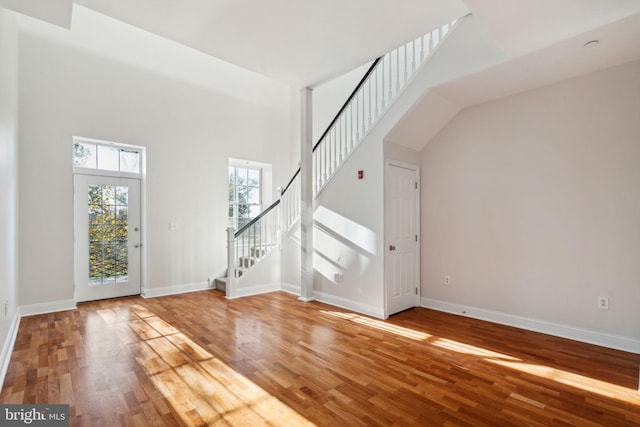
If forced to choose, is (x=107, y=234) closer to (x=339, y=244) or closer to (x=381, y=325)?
(x=339, y=244)

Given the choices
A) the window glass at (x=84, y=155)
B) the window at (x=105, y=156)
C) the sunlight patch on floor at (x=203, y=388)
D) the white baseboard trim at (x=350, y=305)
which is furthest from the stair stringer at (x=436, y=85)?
the window glass at (x=84, y=155)

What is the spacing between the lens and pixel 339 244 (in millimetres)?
4699

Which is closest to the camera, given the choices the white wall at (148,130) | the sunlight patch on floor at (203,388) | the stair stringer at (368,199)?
the sunlight patch on floor at (203,388)

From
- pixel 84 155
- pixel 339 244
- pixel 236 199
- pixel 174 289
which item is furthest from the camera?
pixel 236 199

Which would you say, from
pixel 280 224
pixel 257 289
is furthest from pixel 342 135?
pixel 257 289

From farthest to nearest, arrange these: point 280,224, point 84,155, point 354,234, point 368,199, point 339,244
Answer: point 280,224 < point 84,155 < point 339,244 < point 354,234 < point 368,199

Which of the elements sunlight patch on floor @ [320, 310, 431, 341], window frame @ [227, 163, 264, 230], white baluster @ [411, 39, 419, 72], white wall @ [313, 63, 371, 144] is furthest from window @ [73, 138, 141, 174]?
white baluster @ [411, 39, 419, 72]

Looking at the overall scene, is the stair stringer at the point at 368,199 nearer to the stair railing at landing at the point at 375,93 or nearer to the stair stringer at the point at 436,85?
the stair stringer at the point at 436,85

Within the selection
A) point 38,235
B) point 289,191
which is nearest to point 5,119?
point 38,235

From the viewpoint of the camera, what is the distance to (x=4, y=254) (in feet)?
9.23

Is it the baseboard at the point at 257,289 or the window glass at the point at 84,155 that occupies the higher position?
the window glass at the point at 84,155

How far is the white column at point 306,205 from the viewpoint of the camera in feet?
16.5

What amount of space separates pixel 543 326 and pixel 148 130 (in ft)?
20.1

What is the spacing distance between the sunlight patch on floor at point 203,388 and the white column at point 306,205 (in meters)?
2.04
